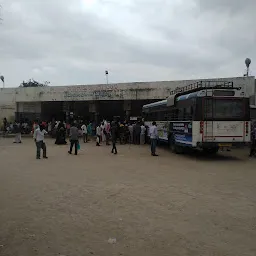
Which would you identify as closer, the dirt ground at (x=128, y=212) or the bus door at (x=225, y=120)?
the dirt ground at (x=128, y=212)

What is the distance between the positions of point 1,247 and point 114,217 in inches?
81.0

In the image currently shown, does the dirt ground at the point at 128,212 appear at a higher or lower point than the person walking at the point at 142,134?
lower

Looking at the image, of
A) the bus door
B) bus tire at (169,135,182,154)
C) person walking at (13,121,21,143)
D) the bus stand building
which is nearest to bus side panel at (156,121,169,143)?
bus tire at (169,135,182,154)

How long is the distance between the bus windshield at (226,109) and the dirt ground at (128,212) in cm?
335

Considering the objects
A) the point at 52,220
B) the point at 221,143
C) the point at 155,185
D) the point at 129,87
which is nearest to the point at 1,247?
the point at 52,220

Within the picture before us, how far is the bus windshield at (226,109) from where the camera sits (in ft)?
49.4

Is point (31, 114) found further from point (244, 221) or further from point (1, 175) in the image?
point (244, 221)

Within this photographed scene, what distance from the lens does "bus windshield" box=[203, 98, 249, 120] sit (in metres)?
15.1

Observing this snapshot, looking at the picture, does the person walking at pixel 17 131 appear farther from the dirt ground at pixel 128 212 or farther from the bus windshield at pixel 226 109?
the bus windshield at pixel 226 109

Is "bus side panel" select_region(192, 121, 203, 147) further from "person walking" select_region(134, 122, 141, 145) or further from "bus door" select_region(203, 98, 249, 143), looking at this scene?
"person walking" select_region(134, 122, 141, 145)

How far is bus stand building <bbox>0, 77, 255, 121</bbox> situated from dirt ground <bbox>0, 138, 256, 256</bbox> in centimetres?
1769

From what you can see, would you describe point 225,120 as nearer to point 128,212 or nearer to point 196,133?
point 196,133

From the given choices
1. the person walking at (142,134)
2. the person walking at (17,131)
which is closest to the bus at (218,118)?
the person walking at (142,134)

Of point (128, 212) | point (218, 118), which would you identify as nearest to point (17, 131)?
point (218, 118)
